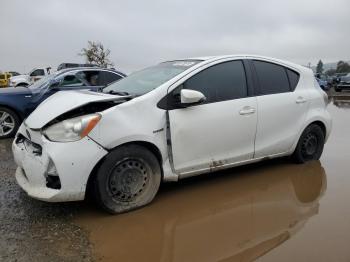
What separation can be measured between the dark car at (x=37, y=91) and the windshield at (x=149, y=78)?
228cm

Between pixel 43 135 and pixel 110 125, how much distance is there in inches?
25.6

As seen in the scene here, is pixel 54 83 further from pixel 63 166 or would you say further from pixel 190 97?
pixel 63 166

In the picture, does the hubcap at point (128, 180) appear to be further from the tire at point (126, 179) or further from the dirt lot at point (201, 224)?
the dirt lot at point (201, 224)

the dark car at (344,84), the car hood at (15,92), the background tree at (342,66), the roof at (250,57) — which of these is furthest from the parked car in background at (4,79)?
the background tree at (342,66)

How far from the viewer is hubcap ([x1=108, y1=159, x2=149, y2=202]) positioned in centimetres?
370

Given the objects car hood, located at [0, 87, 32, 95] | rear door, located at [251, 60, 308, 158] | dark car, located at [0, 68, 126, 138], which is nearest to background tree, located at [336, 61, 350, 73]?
dark car, located at [0, 68, 126, 138]

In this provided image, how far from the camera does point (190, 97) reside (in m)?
3.93

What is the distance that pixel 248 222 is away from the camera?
3.65 meters

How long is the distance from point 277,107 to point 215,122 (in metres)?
1.11

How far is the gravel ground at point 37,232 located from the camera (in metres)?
2.99

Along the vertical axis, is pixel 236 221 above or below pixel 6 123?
below

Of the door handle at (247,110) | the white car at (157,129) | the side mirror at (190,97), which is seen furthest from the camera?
the door handle at (247,110)

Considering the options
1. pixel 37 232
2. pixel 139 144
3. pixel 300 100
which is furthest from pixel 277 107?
pixel 37 232

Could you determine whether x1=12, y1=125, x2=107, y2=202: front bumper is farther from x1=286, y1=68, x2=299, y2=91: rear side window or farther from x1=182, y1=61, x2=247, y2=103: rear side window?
x1=286, y1=68, x2=299, y2=91: rear side window
